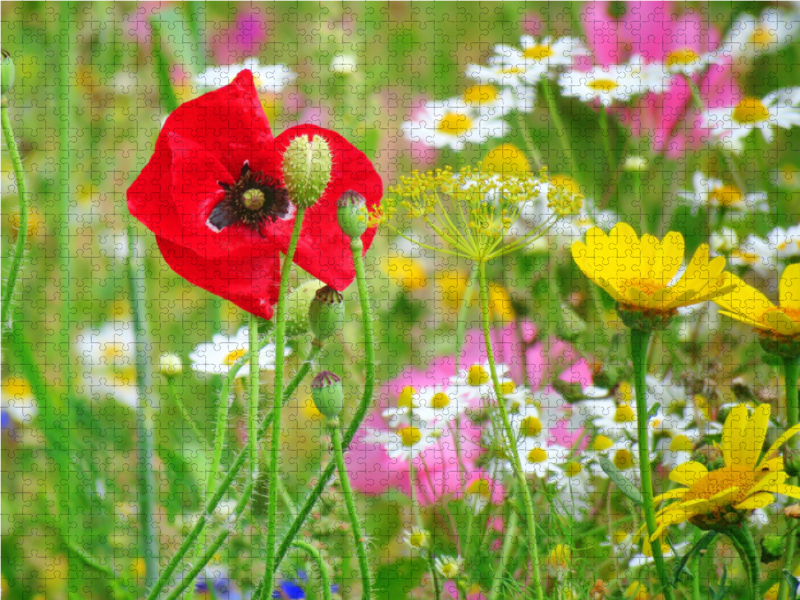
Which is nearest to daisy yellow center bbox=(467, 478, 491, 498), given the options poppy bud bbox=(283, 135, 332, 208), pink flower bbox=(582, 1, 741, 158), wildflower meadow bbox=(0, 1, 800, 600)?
wildflower meadow bbox=(0, 1, 800, 600)

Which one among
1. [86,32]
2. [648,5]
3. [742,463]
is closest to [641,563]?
[742,463]

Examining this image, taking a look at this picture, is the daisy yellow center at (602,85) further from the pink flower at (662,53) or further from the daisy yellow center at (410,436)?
the daisy yellow center at (410,436)

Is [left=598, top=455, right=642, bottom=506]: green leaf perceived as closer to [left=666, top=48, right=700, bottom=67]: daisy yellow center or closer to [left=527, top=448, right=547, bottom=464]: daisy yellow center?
[left=527, top=448, right=547, bottom=464]: daisy yellow center

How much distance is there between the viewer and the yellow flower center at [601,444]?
510mm

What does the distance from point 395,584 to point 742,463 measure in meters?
0.28

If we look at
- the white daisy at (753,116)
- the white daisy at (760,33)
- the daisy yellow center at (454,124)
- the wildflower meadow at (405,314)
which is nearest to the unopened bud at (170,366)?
the wildflower meadow at (405,314)

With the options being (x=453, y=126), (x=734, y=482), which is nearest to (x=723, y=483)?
(x=734, y=482)

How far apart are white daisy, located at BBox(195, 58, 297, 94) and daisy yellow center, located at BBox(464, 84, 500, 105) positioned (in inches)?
7.3

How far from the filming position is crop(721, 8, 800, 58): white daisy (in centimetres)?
88

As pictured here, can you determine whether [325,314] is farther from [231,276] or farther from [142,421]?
[142,421]

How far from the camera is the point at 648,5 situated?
0.91 metres

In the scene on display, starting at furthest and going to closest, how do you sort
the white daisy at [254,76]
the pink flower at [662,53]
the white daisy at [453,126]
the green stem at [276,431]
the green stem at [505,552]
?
the pink flower at [662,53]
the white daisy at [453,126]
the white daisy at [254,76]
the green stem at [505,552]
the green stem at [276,431]

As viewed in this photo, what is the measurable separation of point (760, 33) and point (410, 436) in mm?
762

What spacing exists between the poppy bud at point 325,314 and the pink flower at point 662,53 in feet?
1.73
